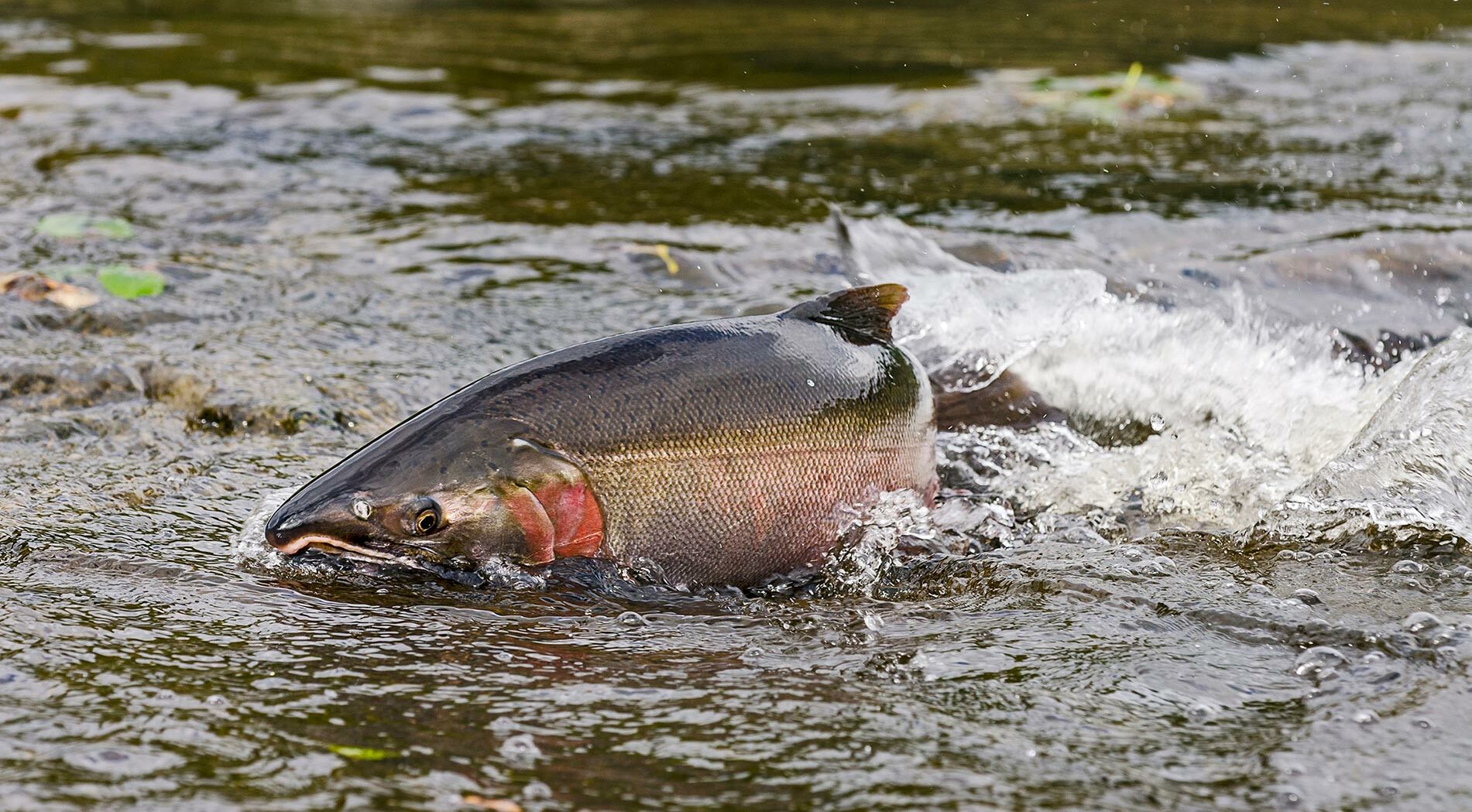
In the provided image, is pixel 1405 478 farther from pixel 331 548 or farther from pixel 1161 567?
pixel 331 548

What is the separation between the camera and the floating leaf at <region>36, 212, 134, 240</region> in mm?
6645

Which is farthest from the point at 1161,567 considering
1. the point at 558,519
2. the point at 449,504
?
the point at 449,504

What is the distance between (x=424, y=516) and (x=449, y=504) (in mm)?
60

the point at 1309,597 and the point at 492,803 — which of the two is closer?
the point at 492,803

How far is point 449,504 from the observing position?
3236mm

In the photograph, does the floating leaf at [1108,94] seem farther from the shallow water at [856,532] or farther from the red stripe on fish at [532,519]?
the red stripe on fish at [532,519]

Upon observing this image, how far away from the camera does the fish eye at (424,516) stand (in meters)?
3.23

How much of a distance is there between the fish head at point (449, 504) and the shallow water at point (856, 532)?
11 centimetres

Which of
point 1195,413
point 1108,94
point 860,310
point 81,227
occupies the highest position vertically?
point 1108,94

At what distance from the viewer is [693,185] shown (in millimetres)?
8078

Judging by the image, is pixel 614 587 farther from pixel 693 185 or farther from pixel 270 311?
pixel 693 185

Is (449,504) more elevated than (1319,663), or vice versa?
(449,504)

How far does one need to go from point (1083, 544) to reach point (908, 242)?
7.96ft

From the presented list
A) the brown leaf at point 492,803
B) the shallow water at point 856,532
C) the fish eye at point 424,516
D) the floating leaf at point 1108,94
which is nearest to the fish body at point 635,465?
the fish eye at point 424,516
